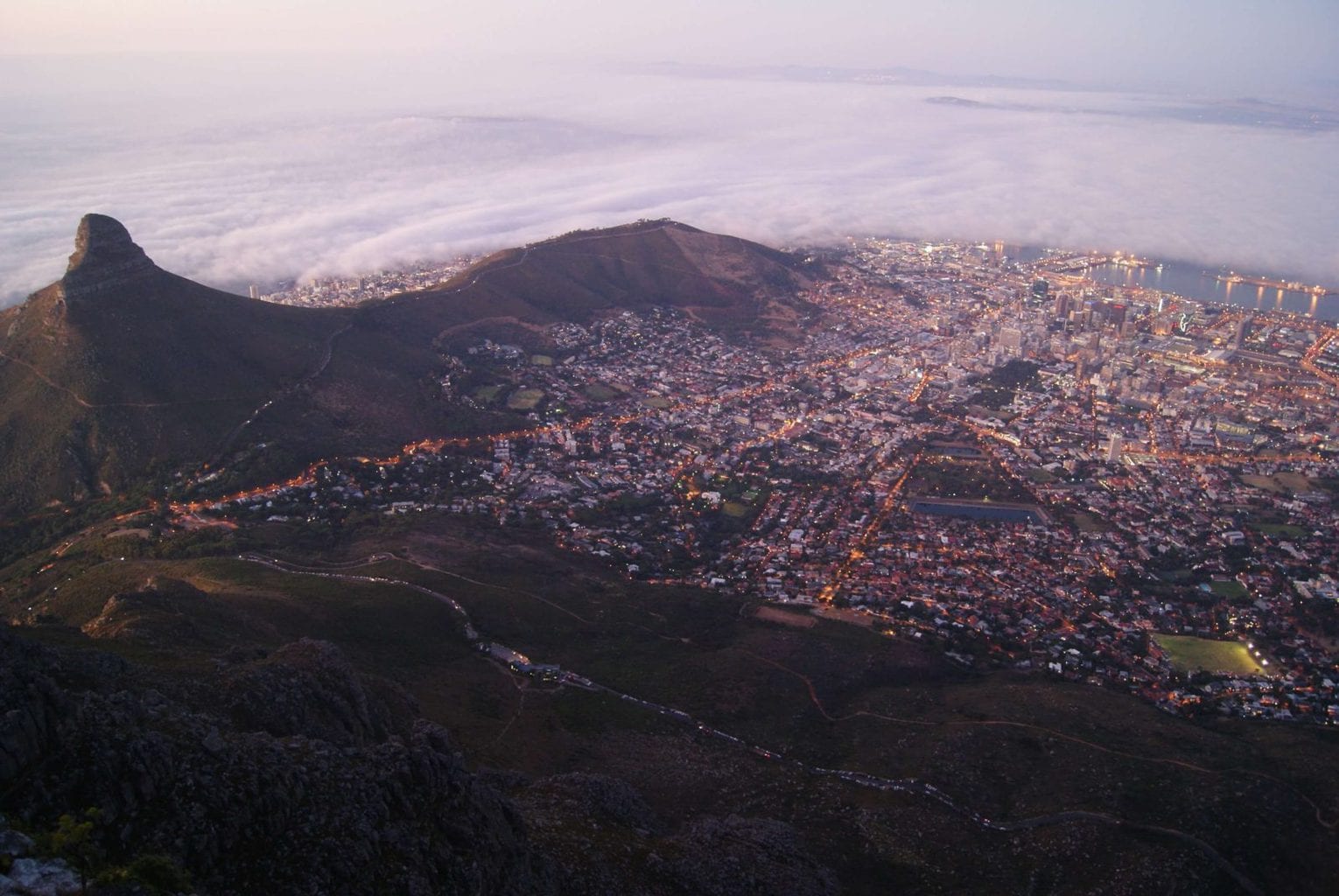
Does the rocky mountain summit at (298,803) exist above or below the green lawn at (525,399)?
above

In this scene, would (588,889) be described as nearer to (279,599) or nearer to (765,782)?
(765,782)

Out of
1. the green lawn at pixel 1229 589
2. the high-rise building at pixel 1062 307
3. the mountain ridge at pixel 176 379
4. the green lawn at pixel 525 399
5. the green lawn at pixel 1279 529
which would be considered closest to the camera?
the green lawn at pixel 1229 589

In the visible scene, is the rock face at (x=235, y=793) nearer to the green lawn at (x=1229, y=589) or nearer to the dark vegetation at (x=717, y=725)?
the dark vegetation at (x=717, y=725)

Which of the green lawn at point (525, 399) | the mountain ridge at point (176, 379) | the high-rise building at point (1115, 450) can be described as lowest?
the high-rise building at point (1115, 450)

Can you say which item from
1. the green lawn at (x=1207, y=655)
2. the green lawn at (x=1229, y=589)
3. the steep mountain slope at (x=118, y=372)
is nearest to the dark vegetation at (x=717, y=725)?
the green lawn at (x=1207, y=655)

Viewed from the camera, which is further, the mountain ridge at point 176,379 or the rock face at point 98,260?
the rock face at point 98,260

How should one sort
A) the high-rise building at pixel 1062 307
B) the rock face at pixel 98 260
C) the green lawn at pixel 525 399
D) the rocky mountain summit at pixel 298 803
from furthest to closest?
1. the high-rise building at pixel 1062 307
2. the green lawn at pixel 525 399
3. the rock face at pixel 98 260
4. the rocky mountain summit at pixel 298 803

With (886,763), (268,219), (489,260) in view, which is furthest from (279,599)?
(268,219)

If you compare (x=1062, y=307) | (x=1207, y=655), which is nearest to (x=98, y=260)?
(x=1207, y=655)
